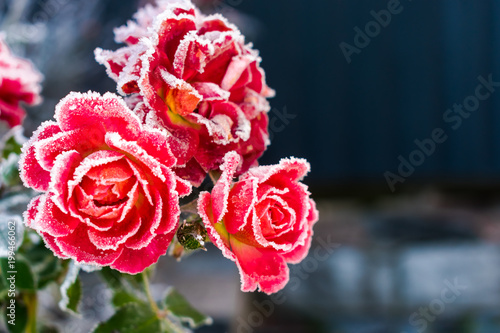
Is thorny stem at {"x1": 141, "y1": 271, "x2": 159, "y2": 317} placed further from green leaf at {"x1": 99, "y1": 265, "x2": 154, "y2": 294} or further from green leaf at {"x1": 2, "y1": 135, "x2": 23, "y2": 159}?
green leaf at {"x1": 2, "y1": 135, "x2": 23, "y2": 159}

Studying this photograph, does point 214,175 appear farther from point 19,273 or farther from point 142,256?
point 19,273

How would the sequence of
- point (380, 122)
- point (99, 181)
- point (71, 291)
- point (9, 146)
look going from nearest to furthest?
1. point (99, 181)
2. point (71, 291)
3. point (9, 146)
4. point (380, 122)

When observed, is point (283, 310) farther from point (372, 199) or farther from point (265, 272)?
point (265, 272)

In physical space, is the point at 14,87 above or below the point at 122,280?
above

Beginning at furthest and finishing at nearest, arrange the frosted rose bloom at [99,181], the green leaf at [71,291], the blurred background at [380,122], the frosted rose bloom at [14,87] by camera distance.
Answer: the blurred background at [380,122]
the frosted rose bloom at [14,87]
the green leaf at [71,291]
the frosted rose bloom at [99,181]

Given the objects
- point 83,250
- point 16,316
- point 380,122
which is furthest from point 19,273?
point 380,122

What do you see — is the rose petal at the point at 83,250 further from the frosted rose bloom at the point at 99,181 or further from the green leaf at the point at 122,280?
the green leaf at the point at 122,280

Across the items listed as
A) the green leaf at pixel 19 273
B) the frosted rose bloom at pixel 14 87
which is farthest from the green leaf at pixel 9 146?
the green leaf at pixel 19 273
